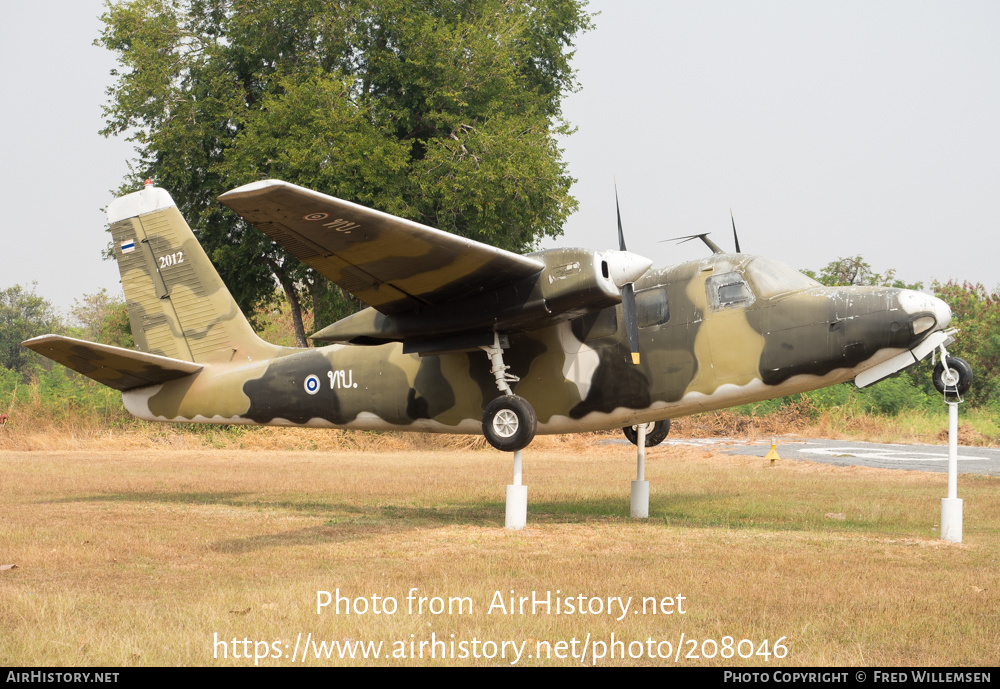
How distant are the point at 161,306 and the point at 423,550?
892 cm

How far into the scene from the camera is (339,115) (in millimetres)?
34312

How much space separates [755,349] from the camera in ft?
41.7

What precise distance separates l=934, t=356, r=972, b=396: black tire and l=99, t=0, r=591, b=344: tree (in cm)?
2430

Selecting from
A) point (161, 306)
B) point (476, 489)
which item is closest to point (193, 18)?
point (161, 306)

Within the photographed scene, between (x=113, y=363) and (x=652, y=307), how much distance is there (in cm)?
945

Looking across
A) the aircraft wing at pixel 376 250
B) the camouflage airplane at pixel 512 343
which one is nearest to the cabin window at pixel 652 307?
the camouflage airplane at pixel 512 343

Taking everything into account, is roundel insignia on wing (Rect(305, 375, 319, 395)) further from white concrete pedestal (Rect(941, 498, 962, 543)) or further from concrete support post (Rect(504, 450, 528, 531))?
white concrete pedestal (Rect(941, 498, 962, 543))

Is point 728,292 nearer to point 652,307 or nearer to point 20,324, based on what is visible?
point 652,307

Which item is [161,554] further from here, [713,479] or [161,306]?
[713,479]

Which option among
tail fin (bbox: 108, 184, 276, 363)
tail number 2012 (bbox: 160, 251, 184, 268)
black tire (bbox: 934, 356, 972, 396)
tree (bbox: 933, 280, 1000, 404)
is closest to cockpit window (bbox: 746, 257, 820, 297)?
black tire (bbox: 934, 356, 972, 396)

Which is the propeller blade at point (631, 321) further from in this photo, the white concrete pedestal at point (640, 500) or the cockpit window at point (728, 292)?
the white concrete pedestal at point (640, 500)

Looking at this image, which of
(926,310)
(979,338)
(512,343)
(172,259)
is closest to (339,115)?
(172,259)

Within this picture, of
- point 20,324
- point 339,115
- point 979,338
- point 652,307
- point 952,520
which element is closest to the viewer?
point 952,520

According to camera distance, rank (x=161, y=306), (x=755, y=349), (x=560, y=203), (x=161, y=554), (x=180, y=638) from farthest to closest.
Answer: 1. (x=560, y=203)
2. (x=161, y=306)
3. (x=755, y=349)
4. (x=161, y=554)
5. (x=180, y=638)
